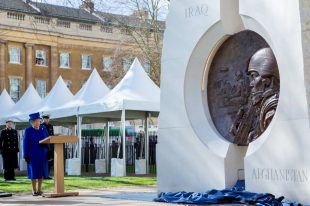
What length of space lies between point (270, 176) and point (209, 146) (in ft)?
5.71

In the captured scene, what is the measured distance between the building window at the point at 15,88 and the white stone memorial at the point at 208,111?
4283 cm

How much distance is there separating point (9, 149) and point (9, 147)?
72 mm

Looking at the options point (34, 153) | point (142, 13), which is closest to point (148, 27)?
point (142, 13)

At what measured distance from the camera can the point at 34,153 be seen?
45.9 ft

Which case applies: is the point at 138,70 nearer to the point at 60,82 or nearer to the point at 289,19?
the point at 60,82

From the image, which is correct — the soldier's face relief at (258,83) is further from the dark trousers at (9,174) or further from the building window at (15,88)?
the building window at (15,88)

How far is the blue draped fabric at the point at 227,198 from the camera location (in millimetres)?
10133

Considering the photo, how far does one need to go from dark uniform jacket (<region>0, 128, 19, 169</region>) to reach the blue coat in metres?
7.11

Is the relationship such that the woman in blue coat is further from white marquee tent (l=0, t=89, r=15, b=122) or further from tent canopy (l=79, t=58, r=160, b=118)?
white marquee tent (l=0, t=89, r=15, b=122)

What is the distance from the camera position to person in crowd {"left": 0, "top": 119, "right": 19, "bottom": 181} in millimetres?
20812

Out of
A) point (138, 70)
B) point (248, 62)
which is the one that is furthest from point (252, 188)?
point (138, 70)

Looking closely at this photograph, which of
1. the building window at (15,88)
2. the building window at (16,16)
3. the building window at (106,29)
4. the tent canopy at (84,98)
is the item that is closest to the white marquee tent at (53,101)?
the tent canopy at (84,98)

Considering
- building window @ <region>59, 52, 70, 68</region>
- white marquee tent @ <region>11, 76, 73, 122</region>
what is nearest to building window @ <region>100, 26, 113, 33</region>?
building window @ <region>59, 52, 70, 68</region>

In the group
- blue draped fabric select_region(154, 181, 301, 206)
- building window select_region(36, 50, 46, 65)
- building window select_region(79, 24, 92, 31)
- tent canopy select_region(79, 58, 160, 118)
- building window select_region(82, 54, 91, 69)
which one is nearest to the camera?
blue draped fabric select_region(154, 181, 301, 206)
